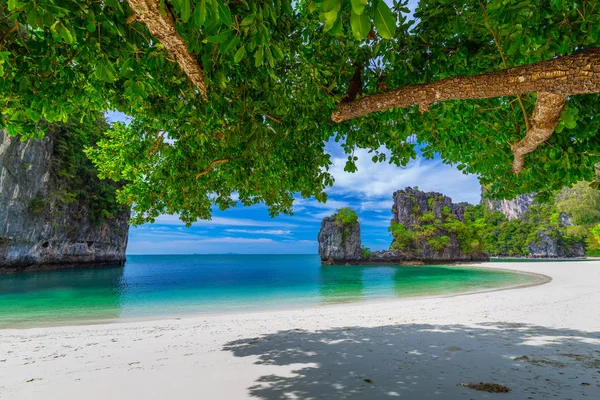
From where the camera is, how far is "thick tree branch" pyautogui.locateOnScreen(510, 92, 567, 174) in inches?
117

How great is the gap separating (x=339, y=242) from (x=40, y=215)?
5027cm

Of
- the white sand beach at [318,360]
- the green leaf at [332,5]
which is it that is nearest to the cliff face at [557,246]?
the white sand beach at [318,360]

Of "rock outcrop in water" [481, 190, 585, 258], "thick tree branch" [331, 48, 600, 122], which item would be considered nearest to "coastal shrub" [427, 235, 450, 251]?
"rock outcrop in water" [481, 190, 585, 258]

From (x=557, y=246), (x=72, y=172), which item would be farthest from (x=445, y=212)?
(x=72, y=172)

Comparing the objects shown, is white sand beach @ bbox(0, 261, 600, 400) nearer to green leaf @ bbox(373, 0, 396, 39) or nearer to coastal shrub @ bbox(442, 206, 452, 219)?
green leaf @ bbox(373, 0, 396, 39)

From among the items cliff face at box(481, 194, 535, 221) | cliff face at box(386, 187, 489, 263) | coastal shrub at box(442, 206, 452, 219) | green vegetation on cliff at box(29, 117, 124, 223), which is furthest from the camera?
cliff face at box(481, 194, 535, 221)

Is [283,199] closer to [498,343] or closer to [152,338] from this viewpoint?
[152,338]

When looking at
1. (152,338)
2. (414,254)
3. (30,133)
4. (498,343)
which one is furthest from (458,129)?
(414,254)

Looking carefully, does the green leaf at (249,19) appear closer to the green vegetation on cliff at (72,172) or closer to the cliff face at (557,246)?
the green vegetation on cliff at (72,172)

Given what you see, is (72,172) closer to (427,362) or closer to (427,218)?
(427,362)

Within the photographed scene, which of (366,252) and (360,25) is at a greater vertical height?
(360,25)

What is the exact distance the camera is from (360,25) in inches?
46.3

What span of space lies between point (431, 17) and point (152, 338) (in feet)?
29.9

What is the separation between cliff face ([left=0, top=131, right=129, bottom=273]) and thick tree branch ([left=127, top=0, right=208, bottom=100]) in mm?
40928
